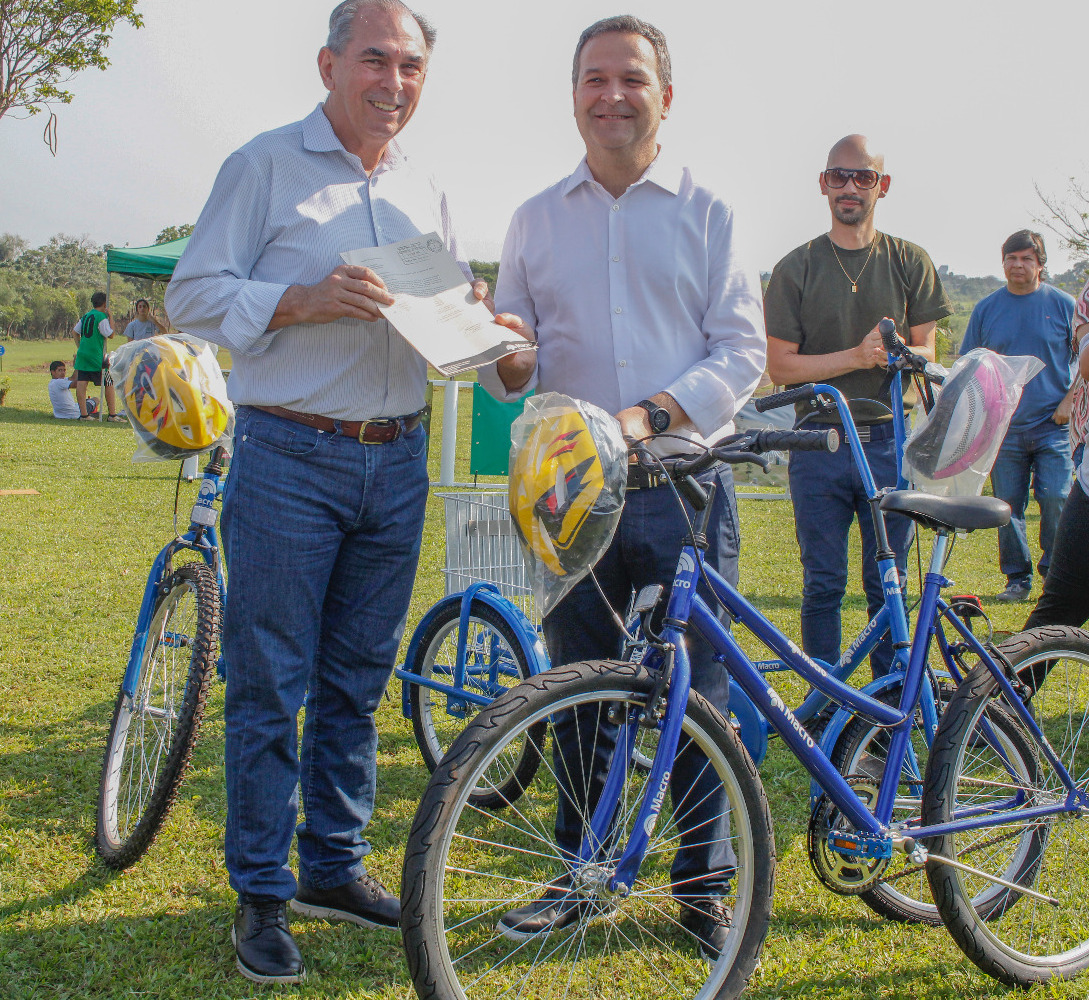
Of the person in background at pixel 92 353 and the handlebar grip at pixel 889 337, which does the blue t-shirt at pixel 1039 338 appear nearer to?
the handlebar grip at pixel 889 337

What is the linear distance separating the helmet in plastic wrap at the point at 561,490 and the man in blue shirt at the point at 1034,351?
220 inches

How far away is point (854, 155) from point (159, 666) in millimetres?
3332

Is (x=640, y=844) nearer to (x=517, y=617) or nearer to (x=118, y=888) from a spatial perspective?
(x=517, y=617)

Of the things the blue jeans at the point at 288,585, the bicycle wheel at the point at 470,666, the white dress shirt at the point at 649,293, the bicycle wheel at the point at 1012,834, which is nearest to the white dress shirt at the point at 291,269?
the blue jeans at the point at 288,585

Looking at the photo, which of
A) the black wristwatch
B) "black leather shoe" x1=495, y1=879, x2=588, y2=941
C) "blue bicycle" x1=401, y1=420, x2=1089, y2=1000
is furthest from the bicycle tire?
the black wristwatch

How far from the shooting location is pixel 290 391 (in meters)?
2.54

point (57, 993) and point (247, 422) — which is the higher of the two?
point (247, 422)

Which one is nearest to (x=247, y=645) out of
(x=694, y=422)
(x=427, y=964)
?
(x=427, y=964)

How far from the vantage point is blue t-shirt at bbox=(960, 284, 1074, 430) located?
22.1 feet

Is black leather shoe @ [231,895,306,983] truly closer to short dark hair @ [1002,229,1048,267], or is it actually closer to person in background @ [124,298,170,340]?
short dark hair @ [1002,229,1048,267]

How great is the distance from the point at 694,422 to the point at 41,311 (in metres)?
67.8

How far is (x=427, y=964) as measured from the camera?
6.46 feet

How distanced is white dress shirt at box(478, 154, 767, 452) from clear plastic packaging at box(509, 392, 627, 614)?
0.59m

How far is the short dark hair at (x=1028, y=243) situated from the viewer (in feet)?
21.7
